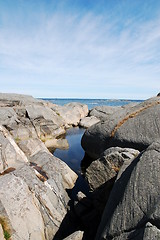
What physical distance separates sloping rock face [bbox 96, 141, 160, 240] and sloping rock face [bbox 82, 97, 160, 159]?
6.90 m

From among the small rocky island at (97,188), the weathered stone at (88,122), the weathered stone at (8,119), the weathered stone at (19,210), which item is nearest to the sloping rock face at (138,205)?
the small rocky island at (97,188)

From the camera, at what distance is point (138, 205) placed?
537cm

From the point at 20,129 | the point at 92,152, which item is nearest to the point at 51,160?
the point at 92,152

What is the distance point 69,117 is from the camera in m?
40.7

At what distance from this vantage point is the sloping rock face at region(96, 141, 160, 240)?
4.70m

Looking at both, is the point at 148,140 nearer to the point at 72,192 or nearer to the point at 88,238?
the point at 72,192

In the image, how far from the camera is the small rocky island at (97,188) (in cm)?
542

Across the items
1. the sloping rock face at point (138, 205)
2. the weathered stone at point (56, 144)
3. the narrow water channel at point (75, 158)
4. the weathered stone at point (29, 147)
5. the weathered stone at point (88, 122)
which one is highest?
the sloping rock face at point (138, 205)

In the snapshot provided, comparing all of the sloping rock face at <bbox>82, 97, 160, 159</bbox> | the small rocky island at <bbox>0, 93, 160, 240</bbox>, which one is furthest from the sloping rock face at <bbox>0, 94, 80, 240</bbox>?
the sloping rock face at <bbox>82, 97, 160, 159</bbox>

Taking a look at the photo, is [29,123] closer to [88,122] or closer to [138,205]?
[88,122]

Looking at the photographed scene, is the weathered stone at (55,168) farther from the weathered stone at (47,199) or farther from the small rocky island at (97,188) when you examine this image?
the weathered stone at (47,199)

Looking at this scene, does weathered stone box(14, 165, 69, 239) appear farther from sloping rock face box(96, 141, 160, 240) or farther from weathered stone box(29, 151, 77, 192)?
sloping rock face box(96, 141, 160, 240)

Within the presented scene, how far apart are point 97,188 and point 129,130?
6.08m

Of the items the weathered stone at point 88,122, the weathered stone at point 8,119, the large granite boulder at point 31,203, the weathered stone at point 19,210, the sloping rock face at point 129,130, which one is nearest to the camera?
the weathered stone at point 19,210
